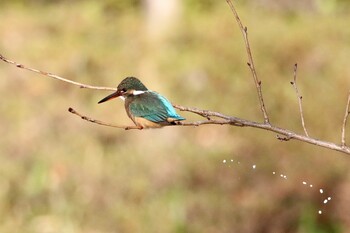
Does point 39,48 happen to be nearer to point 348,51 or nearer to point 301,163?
point 348,51

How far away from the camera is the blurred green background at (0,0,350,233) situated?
588cm

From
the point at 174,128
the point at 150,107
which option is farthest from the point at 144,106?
the point at 174,128

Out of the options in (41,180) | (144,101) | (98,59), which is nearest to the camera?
(144,101)

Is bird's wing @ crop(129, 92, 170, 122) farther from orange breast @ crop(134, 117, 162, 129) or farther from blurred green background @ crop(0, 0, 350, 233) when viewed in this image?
blurred green background @ crop(0, 0, 350, 233)

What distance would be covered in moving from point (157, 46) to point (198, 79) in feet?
2.83

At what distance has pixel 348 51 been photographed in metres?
8.93

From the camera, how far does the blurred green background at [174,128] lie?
5.88 m

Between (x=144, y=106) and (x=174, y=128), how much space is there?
5.16 meters

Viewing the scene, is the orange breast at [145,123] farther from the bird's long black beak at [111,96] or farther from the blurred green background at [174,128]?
the blurred green background at [174,128]

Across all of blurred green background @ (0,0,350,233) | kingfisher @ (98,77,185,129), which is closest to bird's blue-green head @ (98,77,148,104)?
kingfisher @ (98,77,185,129)

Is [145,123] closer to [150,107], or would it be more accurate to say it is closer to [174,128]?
[150,107]

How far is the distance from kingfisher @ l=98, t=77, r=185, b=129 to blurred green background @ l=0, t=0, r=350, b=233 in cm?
296

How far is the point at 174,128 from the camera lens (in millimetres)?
7395

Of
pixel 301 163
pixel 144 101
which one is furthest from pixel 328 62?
pixel 144 101
